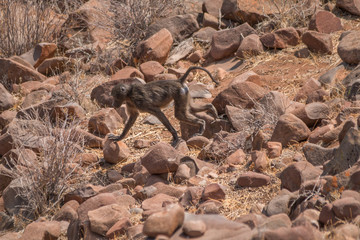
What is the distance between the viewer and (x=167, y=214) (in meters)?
3.81

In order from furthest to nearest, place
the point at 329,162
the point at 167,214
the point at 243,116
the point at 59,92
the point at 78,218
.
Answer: the point at 59,92, the point at 243,116, the point at 78,218, the point at 329,162, the point at 167,214

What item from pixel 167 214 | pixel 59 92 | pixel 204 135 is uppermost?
pixel 167 214

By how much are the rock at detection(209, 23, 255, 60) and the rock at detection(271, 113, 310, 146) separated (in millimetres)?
3684

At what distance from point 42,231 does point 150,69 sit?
15.3 feet

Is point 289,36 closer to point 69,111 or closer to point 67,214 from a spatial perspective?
point 69,111

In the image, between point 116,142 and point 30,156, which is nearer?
point 30,156

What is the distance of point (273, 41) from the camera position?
9.05 meters

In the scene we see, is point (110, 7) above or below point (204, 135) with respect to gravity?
above

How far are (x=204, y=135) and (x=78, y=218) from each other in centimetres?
258

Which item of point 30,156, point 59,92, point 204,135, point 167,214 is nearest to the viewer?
point 167,214

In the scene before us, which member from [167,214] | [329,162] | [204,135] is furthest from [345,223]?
[204,135]

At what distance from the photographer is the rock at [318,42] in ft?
27.5

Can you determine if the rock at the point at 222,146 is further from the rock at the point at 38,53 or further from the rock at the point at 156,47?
the rock at the point at 38,53

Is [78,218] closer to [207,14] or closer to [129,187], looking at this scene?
[129,187]
